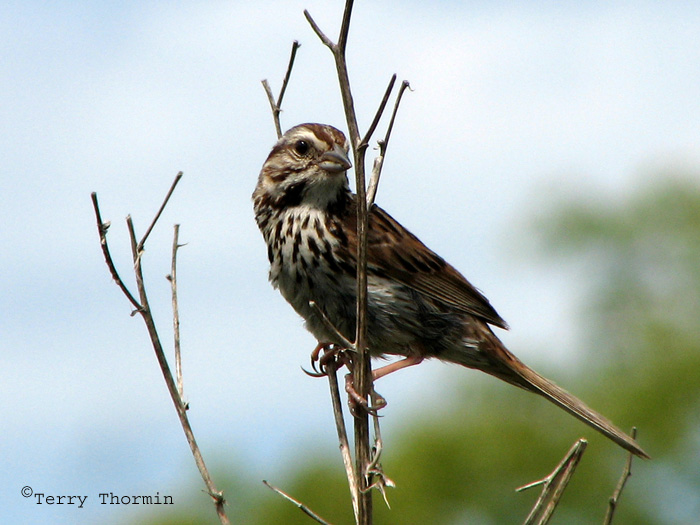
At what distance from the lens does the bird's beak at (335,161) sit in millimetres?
5047

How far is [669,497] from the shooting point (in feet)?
82.5

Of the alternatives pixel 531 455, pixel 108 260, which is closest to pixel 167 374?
pixel 108 260

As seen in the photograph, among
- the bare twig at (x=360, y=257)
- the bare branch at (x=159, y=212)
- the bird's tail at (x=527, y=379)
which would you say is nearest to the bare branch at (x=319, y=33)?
the bare twig at (x=360, y=257)

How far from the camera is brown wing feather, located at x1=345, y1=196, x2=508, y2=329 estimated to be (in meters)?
5.41

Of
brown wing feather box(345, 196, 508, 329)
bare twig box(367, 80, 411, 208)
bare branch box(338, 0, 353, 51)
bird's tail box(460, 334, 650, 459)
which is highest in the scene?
bare branch box(338, 0, 353, 51)

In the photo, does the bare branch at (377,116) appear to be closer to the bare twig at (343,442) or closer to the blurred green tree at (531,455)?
the bare twig at (343,442)

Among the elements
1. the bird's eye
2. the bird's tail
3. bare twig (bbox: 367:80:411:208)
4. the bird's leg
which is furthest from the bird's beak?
bare twig (bbox: 367:80:411:208)

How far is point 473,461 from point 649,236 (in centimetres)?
982

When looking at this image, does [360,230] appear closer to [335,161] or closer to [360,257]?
[360,257]

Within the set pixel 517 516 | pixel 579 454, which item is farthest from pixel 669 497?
pixel 579 454

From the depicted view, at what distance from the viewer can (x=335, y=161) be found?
5094 millimetres

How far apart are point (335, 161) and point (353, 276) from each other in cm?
62

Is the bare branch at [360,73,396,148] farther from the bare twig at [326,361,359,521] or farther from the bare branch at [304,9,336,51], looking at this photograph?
the bare twig at [326,361,359,521]

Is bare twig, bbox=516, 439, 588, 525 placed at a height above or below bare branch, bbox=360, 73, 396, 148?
below
